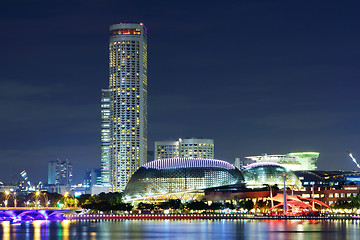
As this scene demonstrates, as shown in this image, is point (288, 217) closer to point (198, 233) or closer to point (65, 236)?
point (198, 233)

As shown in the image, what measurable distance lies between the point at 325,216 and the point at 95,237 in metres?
94.3

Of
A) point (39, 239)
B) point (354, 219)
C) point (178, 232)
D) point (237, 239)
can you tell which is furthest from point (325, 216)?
point (39, 239)

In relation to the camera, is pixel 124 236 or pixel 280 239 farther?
pixel 124 236

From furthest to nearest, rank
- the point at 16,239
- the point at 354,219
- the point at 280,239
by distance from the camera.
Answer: the point at 354,219, the point at 16,239, the point at 280,239

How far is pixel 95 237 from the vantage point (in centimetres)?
12462

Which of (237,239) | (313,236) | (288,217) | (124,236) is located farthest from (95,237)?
(288,217)

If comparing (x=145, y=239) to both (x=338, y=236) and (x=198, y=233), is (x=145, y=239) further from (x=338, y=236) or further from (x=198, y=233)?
(x=338, y=236)

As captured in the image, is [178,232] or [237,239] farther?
[178,232]

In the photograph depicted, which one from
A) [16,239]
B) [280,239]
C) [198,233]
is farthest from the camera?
[198,233]

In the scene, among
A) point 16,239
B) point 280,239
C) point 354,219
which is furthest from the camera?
point 354,219

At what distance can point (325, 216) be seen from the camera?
199m

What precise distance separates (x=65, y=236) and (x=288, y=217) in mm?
86711

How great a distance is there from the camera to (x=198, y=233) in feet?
436

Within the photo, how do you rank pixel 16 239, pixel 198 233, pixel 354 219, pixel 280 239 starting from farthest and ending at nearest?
pixel 354 219 → pixel 198 233 → pixel 16 239 → pixel 280 239
